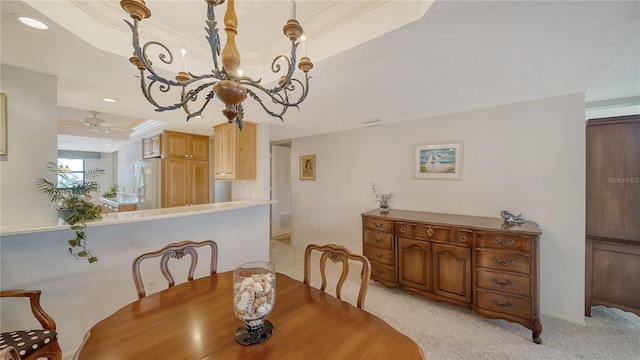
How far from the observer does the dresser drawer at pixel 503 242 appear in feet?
6.68

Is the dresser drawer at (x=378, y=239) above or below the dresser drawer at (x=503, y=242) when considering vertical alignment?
below

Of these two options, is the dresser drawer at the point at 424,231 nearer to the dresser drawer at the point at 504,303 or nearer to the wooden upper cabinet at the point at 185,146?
the dresser drawer at the point at 504,303

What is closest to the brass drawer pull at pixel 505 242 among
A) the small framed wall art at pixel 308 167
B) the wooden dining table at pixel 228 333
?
the wooden dining table at pixel 228 333

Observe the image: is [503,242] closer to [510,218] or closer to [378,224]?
[510,218]

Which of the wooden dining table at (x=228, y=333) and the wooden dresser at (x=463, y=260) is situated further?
the wooden dresser at (x=463, y=260)

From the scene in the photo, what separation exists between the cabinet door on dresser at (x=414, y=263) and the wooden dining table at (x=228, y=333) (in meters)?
1.62

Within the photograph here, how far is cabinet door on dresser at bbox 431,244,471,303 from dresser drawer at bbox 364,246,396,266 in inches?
18.5

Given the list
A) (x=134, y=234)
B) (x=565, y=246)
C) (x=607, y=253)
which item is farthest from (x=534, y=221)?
(x=134, y=234)

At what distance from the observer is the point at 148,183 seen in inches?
165

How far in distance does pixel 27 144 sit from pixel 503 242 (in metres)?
3.94

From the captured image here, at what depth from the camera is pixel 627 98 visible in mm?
2723

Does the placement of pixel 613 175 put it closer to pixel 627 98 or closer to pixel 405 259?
pixel 627 98

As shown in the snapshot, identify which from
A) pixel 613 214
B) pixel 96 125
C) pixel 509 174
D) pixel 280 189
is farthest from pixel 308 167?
pixel 613 214

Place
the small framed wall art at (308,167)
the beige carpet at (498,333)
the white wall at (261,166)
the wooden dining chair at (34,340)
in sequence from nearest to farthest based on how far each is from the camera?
the wooden dining chair at (34,340)
the beige carpet at (498,333)
the white wall at (261,166)
the small framed wall art at (308,167)
